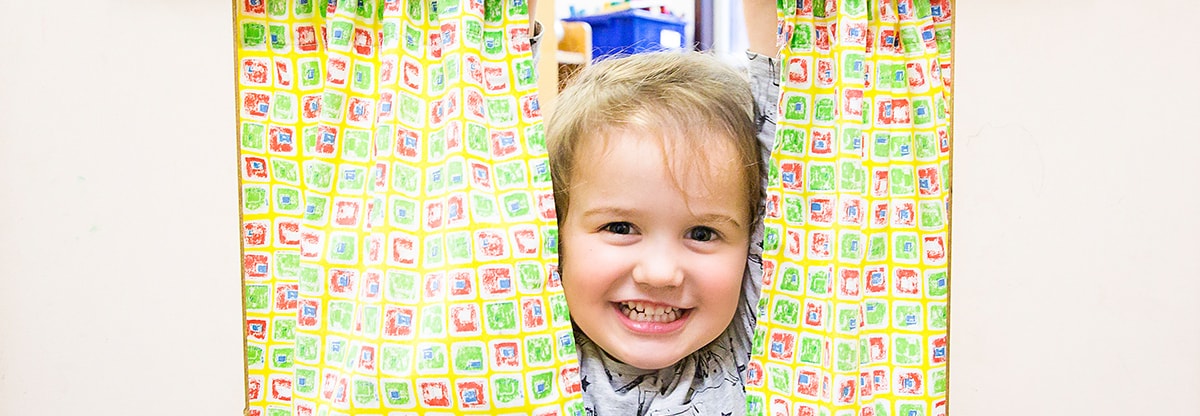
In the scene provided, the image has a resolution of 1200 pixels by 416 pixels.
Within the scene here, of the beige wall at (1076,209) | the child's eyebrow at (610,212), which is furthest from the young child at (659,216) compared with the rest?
the beige wall at (1076,209)

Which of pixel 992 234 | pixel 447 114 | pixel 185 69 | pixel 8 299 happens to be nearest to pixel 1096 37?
pixel 992 234

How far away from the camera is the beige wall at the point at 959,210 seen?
1.19 meters

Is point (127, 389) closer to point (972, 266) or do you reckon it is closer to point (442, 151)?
point (442, 151)

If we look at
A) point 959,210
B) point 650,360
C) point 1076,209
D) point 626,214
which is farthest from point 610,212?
point 1076,209

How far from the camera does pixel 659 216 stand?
0.89 m

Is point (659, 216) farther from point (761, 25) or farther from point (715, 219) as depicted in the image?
point (761, 25)

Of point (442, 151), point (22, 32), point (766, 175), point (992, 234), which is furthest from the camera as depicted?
point (992, 234)

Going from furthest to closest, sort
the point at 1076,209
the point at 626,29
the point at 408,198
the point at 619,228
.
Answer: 1. the point at 626,29
2. the point at 1076,209
3. the point at 619,228
4. the point at 408,198

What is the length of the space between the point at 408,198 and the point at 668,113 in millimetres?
272

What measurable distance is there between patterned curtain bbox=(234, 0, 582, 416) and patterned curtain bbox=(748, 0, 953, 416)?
0.75 feet

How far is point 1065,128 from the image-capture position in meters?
1.28

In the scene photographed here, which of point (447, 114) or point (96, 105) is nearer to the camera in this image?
point (447, 114)

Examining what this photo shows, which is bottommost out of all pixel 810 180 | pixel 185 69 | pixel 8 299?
pixel 8 299

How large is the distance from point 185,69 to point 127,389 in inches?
17.4
